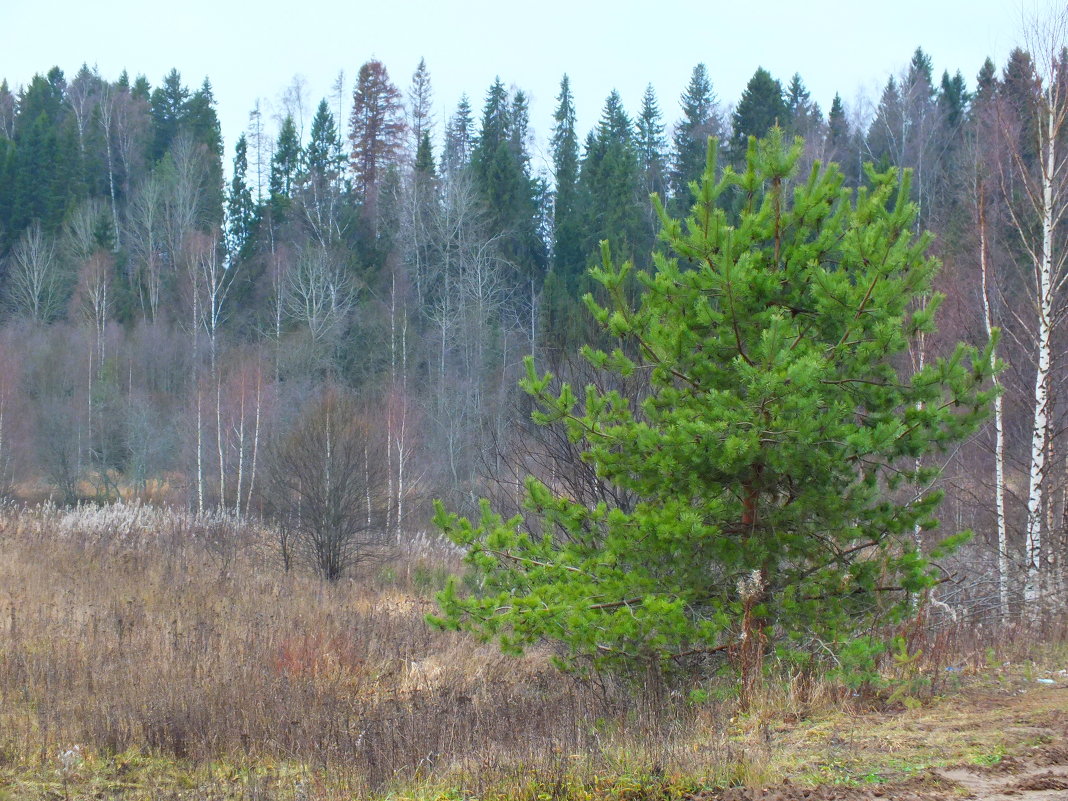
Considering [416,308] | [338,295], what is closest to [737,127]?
[416,308]

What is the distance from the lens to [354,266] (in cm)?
4181

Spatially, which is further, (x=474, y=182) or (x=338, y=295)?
(x=474, y=182)

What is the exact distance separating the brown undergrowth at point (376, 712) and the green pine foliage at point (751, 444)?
1.96 ft

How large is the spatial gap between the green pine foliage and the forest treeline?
15.6 feet

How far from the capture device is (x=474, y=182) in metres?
A: 42.7

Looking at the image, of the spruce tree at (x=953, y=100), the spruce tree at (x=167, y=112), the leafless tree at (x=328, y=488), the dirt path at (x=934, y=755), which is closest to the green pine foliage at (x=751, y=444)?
the dirt path at (x=934, y=755)

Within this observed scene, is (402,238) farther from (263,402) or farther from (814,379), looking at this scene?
(814,379)

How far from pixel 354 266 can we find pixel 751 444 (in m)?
37.0

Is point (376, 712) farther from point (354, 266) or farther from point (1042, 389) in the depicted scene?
point (354, 266)

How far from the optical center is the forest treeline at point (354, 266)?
17984 mm

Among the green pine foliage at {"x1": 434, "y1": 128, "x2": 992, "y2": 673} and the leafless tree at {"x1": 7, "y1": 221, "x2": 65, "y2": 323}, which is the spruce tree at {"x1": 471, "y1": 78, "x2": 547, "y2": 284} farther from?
the green pine foliage at {"x1": 434, "y1": 128, "x2": 992, "y2": 673}

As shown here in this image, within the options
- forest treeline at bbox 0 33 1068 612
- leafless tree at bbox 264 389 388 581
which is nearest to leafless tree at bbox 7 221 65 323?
forest treeline at bbox 0 33 1068 612

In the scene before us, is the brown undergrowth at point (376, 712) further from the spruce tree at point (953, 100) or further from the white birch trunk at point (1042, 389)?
the spruce tree at point (953, 100)

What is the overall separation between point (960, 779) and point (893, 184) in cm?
444
